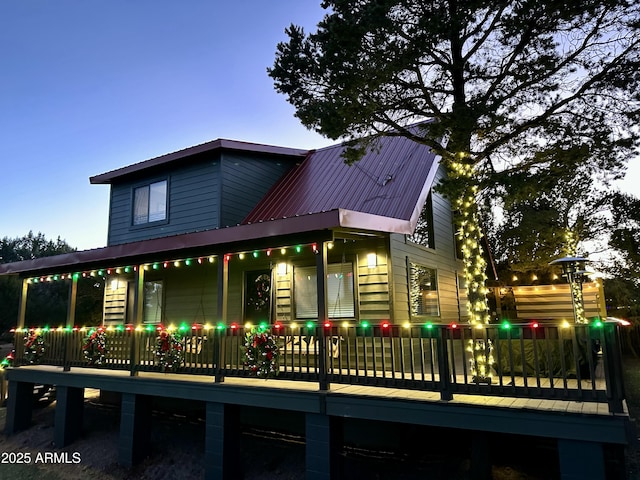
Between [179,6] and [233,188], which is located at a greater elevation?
[179,6]

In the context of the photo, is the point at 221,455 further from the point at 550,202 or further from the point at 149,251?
the point at 550,202

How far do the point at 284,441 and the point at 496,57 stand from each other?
7.95m

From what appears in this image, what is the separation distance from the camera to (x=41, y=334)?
1043 cm

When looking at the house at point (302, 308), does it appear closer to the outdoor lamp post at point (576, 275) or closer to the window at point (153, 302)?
the window at point (153, 302)

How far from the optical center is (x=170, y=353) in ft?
26.5

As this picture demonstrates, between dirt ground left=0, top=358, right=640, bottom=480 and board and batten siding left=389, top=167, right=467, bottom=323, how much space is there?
2447 millimetres

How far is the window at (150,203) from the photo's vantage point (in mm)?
11919

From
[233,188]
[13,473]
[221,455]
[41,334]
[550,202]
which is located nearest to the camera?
[221,455]

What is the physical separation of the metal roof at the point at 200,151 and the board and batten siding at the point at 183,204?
37 cm

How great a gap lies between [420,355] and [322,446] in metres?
1.89

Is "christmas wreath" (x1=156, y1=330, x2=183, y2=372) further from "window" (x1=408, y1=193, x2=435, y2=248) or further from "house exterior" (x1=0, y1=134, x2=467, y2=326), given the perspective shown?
"window" (x1=408, y1=193, x2=435, y2=248)

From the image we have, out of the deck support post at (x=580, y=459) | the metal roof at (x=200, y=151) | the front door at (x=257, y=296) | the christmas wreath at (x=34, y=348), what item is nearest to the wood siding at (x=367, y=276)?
the front door at (x=257, y=296)

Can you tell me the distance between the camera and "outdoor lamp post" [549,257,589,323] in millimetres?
10117

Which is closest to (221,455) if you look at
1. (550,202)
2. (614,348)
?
(614,348)
